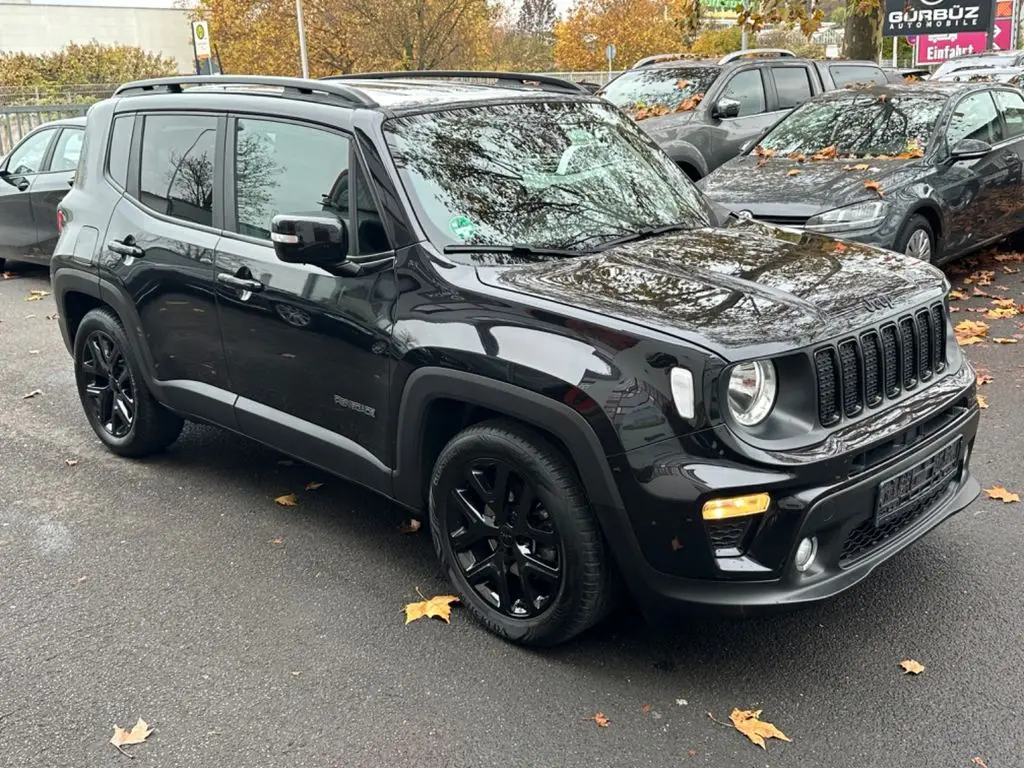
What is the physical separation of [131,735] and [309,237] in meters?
1.76

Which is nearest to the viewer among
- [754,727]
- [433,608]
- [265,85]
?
[754,727]

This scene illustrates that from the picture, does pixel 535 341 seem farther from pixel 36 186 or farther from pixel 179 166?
pixel 36 186

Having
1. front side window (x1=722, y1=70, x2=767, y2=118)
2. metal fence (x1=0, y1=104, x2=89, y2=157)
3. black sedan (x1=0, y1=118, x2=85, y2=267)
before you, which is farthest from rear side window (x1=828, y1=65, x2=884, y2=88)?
metal fence (x1=0, y1=104, x2=89, y2=157)

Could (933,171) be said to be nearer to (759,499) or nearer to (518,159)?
(518,159)

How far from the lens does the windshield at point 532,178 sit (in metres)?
3.83

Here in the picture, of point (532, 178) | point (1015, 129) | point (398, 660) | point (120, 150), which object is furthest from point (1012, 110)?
point (398, 660)

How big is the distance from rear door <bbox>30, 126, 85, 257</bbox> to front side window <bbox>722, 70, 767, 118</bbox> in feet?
24.1

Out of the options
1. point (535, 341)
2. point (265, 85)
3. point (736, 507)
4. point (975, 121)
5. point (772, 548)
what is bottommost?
point (772, 548)

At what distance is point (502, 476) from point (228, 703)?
1167 millimetres

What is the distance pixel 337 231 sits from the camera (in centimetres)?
370

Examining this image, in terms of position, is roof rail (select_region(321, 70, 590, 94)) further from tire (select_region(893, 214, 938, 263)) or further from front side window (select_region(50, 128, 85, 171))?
front side window (select_region(50, 128, 85, 171))

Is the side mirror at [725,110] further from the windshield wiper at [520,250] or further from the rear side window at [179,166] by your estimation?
the windshield wiper at [520,250]

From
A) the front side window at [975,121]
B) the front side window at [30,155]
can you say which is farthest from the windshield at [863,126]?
the front side window at [30,155]

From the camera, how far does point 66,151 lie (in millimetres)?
10383
